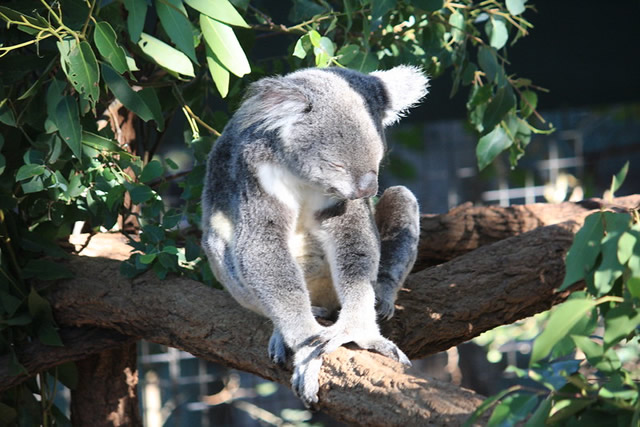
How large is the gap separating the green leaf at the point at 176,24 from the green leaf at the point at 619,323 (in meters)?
1.18

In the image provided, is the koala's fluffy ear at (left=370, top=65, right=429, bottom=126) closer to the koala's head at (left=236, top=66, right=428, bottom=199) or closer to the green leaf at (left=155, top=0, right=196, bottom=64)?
the koala's head at (left=236, top=66, right=428, bottom=199)

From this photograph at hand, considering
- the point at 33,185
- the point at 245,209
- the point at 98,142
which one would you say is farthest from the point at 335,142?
the point at 33,185

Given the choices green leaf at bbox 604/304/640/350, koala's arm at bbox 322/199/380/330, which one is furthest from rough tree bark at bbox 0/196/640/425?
green leaf at bbox 604/304/640/350

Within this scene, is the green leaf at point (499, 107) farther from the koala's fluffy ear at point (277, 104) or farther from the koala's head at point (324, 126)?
the koala's fluffy ear at point (277, 104)

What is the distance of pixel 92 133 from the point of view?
2291 mm

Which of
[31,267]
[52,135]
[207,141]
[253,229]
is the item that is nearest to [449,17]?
[207,141]

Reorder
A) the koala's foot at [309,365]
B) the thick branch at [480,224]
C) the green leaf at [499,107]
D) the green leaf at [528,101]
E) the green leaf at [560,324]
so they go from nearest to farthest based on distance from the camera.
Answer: the green leaf at [560,324] → the koala's foot at [309,365] → the green leaf at [499,107] → the green leaf at [528,101] → the thick branch at [480,224]

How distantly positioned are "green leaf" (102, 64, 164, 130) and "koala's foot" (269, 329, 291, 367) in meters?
0.68

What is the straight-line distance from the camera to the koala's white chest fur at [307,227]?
2074mm

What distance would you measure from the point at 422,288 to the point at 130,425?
3.99 ft

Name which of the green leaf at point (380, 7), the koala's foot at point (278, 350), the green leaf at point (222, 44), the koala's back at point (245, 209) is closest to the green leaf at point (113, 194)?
the koala's back at point (245, 209)

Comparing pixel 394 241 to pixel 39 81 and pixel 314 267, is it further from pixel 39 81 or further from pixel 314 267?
pixel 39 81

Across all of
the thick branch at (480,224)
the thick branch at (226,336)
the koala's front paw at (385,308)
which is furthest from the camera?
the thick branch at (480,224)

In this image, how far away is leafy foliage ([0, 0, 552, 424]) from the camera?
6.44ft
